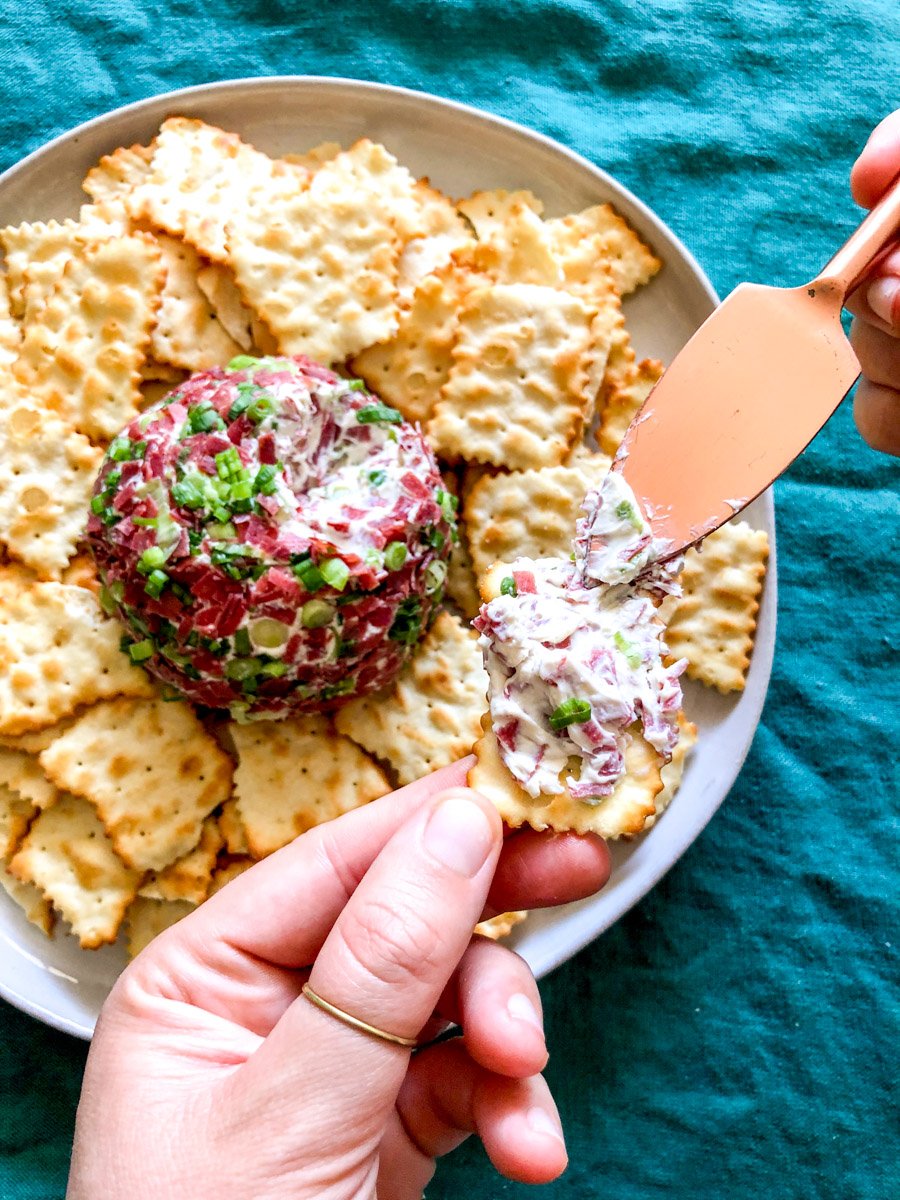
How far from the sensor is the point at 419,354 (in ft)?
8.86

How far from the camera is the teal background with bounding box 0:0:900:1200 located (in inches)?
108

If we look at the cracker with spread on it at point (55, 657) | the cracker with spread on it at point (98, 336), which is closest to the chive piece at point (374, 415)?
the cracker with spread on it at point (98, 336)

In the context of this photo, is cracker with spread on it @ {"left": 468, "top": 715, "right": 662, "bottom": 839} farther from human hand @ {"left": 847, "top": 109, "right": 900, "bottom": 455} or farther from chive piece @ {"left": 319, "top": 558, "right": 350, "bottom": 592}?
human hand @ {"left": 847, "top": 109, "right": 900, "bottom": 455}

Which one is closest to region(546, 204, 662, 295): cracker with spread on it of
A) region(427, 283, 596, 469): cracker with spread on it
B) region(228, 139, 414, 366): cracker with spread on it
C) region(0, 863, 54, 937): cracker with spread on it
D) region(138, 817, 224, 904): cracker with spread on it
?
region(427, 283, 596, 469): cracker with spread on it

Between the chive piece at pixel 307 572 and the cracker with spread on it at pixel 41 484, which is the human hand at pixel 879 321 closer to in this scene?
the chive piece at pixel 307 572

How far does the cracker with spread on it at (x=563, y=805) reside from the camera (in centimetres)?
182

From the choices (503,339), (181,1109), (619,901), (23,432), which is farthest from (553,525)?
(181,1109)

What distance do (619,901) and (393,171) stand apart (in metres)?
1.94

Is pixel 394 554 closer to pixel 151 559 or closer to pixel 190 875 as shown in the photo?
pixel 151 559

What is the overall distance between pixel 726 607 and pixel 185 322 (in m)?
1.55

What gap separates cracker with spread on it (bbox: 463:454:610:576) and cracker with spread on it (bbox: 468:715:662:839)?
863 millimetres

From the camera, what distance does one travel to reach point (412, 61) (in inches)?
118

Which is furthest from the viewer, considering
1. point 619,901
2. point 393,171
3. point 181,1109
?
point 393,171

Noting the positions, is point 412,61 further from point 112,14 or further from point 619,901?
point 619,901
